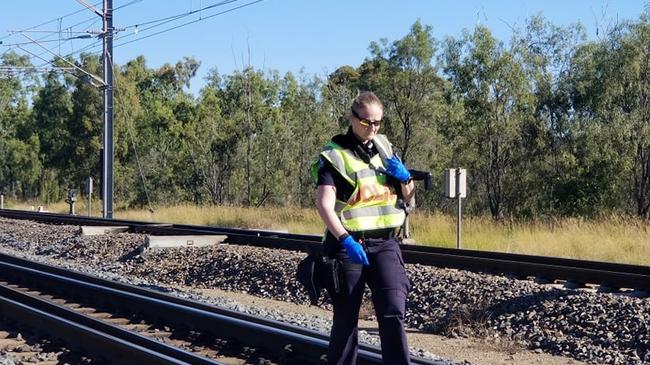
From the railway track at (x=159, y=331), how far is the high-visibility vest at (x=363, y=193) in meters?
2.21

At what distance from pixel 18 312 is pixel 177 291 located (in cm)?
388

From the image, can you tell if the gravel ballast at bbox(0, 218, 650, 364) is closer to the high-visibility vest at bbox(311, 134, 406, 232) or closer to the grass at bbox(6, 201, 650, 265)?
the high-visibility vest at bbox(311, 134, 406, 232)

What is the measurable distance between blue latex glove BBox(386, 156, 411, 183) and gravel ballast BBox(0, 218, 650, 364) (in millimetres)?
4691

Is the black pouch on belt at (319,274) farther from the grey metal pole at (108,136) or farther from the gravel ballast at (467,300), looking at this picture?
the grey metal pole at (108,136)

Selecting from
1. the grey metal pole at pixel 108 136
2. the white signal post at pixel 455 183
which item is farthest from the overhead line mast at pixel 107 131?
the white signal post at pixel 455 183

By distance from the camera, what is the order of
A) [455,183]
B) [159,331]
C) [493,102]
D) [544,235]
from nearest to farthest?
[159,331], [455,183], [544,235], [493,102]

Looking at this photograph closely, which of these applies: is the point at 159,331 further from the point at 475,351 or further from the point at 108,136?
the point at 108,136

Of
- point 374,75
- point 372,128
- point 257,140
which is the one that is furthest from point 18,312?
point 257,140

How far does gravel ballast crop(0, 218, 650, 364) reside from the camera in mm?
9859

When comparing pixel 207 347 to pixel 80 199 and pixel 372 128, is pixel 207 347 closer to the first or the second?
pixel 372 128

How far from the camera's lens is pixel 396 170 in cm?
552

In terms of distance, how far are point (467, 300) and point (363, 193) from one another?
6.67m

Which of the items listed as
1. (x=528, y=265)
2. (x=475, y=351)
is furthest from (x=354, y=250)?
(x=528, y=265)

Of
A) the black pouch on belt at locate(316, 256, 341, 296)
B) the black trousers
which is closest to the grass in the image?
the black trousers
